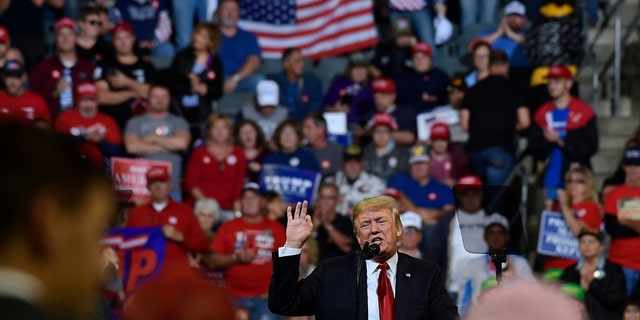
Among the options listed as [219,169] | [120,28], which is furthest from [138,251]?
[120,28]

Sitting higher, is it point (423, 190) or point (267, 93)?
point (267, 93)

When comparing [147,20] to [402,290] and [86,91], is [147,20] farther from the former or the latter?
[402,290]

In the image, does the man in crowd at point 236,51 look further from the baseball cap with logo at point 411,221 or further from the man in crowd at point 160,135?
the baseball cap with logo at point 411,221

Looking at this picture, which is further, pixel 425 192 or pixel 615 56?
pixel 615 56

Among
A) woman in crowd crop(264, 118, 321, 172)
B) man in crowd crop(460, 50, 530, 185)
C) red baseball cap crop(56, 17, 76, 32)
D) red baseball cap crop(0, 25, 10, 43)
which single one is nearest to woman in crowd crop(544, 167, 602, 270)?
man in crowd crop(460, 50, 530, 185)

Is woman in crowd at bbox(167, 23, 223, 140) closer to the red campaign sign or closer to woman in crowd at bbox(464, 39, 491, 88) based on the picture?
the red campaign sign

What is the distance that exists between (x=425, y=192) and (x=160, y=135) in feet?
8.59

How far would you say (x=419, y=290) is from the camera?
668 cm

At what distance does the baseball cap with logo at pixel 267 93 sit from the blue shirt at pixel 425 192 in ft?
5.21

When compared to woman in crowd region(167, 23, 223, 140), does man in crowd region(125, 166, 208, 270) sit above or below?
below

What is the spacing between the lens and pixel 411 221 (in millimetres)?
12086

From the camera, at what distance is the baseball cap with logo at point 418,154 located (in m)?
12.9

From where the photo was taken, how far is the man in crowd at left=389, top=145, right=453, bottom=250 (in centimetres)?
1270

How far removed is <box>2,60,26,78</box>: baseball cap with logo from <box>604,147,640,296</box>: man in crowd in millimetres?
5674
